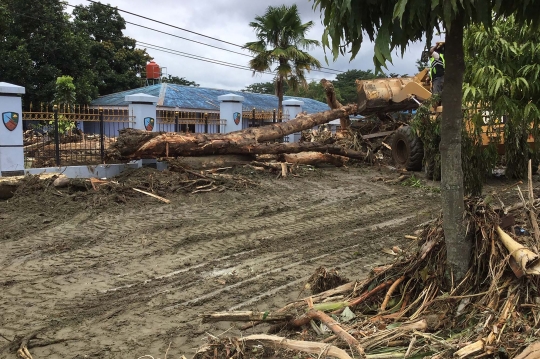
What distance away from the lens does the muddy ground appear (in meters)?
4.53

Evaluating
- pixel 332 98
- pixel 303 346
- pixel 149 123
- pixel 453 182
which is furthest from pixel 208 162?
pixel 303 346

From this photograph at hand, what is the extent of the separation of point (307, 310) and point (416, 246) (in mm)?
1198

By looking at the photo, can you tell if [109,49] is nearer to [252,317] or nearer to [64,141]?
[64,141]

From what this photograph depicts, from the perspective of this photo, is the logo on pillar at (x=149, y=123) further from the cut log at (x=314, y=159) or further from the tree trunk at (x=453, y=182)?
the tree trunk at (x=453, y=182)

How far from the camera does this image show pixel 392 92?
14.9 meters

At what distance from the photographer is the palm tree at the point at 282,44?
2352 cm

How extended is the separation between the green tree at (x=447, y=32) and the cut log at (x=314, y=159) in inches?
394

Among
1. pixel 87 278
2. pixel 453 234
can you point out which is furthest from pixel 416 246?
pixel 87 278

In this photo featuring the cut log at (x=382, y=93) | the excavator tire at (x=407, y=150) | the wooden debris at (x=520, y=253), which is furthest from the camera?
the cut log at (x=382, y=93)

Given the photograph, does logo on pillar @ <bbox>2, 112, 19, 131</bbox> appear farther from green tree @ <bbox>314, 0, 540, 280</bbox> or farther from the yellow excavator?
the yellow excavator

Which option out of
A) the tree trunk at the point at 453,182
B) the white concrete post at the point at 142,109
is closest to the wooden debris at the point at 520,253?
the tree trunk at the point at 453,182

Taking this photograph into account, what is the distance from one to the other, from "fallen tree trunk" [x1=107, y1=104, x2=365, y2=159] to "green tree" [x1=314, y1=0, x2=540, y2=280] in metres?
8.28

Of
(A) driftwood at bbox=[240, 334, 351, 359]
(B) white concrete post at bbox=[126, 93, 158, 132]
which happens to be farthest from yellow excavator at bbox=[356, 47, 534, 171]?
(A) driftwood at bbox=[240, 334, 351, 359]

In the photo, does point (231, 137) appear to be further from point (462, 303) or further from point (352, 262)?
point (462, 303)
